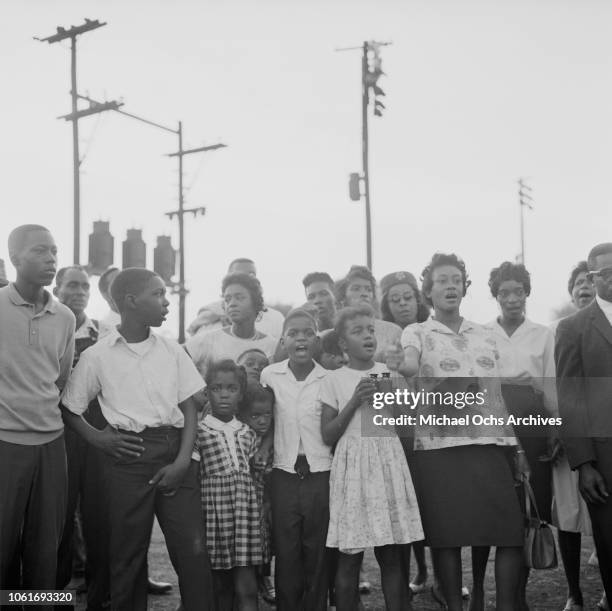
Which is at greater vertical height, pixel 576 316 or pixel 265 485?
pixel 576 316

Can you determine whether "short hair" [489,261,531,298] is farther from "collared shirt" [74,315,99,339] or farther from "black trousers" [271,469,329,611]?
"collared shirt" [74,315,99,339]

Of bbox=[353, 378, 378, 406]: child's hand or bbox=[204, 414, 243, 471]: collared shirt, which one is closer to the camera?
bbox=[353, 378, 378, 406]: child's hand

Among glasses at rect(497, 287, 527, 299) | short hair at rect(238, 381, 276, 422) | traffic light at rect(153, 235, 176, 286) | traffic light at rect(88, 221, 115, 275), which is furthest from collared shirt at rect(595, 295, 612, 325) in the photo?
traffic light at rect(153, 235, 176, 286)

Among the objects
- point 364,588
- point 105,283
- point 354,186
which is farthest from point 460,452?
point 354,186

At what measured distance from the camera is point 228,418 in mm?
4520

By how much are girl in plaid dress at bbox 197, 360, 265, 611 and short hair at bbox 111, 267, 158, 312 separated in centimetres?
64

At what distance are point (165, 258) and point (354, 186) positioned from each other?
6.61 meters

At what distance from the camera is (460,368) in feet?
14.1

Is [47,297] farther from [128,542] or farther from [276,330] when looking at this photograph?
[276,330]

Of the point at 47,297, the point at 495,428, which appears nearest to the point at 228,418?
the point at 47,297

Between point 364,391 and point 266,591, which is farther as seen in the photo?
point 266,591

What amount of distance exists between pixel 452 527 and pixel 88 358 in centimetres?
213

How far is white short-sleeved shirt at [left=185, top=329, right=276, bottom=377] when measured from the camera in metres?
5.16

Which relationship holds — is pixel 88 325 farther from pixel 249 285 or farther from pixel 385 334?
pixel 385 334
